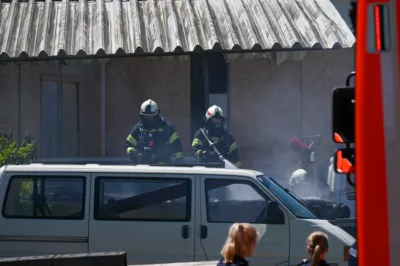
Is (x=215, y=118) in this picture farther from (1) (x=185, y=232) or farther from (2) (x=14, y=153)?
(1) (x=185, y=232)

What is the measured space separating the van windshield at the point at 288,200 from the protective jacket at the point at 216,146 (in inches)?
87.3

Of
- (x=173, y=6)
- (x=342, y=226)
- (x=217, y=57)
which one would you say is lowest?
(x=342, y=226)

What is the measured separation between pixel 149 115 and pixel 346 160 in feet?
21.2

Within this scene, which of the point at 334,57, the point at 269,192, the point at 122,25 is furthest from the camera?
the point at 334,57

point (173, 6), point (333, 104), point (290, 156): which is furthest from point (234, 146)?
point (333, 104)

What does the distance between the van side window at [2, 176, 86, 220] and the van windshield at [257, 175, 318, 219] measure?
2033 millimetres

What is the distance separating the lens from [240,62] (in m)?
14.3

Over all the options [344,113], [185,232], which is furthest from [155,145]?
[344,113]

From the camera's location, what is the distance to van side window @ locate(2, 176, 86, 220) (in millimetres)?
9086

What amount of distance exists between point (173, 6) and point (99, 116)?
2.31 metres

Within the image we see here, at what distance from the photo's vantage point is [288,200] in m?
9.09

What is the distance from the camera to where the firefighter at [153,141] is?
1133 centimetres

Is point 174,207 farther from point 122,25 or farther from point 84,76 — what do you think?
point 84,76

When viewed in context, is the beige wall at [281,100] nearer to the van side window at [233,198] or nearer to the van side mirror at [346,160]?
the van side window at [233,198]
